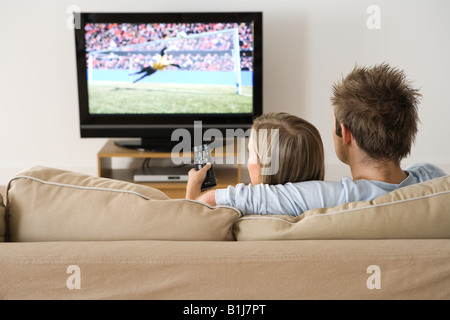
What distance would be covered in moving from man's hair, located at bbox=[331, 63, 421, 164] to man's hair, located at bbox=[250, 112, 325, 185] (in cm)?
13

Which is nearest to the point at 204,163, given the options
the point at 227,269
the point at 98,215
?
the point at 98,215

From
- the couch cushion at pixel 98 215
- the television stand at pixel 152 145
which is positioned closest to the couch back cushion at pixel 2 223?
the couch cushion at pixel 98 215

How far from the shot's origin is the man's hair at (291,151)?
1495 millimetres

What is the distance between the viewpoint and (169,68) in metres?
3.65

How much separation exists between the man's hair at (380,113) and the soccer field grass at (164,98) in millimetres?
2133

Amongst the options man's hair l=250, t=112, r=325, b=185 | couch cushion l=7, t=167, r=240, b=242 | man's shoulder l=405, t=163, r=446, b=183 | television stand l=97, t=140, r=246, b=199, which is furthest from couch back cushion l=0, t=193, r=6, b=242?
television stand l=97, t=140, r=246, b=199

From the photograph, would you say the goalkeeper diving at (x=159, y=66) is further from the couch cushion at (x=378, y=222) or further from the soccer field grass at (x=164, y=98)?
the couch cushion at (x=378, y=222)

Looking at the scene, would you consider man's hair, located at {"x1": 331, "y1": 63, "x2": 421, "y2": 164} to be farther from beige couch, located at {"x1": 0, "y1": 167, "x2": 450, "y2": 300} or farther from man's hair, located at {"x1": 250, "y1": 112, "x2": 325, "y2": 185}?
beige couch, located at {"x1": 0, "y1": 167, "x2": 450, "y2": 300}

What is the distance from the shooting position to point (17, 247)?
1.07m

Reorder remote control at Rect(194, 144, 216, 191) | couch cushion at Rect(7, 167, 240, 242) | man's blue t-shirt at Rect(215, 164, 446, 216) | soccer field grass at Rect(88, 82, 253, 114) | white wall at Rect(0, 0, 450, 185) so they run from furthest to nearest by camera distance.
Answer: white wall at Rect(0, 0, 450, 185)
soccer field grass at Rect(88, 82, 253, 114)
remote control at Rect(194, 144, 216, 191)
man's blue t-shirt at Rect(215, 164, 446, 216)
couch cushion at Rect(7, 167, 240, 242)

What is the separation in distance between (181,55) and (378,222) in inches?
105

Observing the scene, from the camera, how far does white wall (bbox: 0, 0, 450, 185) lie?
3850mm

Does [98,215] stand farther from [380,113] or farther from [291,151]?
[380,113]

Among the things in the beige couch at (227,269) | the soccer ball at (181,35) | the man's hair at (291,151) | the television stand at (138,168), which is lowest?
the television stand at (138,168)
